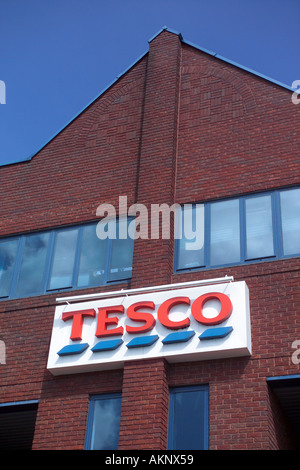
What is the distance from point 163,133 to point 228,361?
641 cm

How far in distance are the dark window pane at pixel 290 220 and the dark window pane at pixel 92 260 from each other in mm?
4236

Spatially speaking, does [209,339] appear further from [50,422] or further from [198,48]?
[198,48]

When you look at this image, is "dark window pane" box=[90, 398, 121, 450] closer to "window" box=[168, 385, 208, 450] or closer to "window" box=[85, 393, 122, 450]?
"window" box=[85, 393, 122, 450]

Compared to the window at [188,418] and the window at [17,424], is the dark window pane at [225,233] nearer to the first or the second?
the window at [188,418]

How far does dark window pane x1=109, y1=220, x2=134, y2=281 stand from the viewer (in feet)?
51.0

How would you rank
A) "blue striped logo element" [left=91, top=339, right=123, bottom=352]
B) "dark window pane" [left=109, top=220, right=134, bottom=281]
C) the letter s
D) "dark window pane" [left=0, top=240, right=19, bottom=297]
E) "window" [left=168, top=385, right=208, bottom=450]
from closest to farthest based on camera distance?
"window" [left=168, top=385, right=208, bottom=450] → the letter s → "blue striped logo element" [left=91, top=339, right=123, bottom=352] → "dark window pane" [left=109, top=220, right=134, bottom=281] → "dark window pane" [left=0, top=240, right=19, bottom=297]

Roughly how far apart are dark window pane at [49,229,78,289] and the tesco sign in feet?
4.27

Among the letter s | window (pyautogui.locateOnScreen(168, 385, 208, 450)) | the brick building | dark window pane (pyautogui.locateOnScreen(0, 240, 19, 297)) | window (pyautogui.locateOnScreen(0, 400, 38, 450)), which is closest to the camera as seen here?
window (pyautogui.locateOnScreen(168, 385, 208, 450))

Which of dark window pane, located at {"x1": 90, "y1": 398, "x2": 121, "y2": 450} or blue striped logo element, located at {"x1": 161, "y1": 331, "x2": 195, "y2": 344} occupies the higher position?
blue striped logo element, located at {"x1": 161, "y1": 331, "x2": 195, "y2": 344}

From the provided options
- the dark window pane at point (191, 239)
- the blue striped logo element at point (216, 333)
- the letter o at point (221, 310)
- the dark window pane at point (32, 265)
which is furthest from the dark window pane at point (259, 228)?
the dark window pane at point (32, 265)

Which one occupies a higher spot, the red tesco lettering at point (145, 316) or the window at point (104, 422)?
the red tesco lettering at point (145, 316)

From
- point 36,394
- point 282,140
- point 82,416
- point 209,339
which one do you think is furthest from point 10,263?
point 282,140

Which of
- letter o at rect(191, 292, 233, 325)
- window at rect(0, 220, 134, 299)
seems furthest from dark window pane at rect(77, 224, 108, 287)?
letter o at rect(191, 292, 233, 325)

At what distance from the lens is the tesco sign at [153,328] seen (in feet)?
43.6
